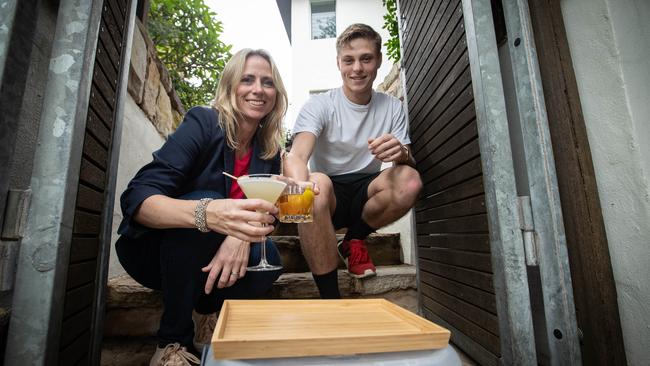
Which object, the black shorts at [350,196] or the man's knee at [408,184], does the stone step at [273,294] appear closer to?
the black shorts at [350,196]

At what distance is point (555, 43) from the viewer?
3.90 feet

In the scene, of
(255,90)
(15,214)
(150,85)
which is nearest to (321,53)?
(150,85)

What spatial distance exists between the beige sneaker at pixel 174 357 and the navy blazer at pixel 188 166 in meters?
0.46

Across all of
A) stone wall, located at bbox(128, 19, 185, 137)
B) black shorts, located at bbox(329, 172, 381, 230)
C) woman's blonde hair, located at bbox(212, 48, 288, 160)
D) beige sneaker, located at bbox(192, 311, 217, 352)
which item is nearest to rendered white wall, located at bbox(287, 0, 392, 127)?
stone wall, located at bbox(128, 19, 185, 137)

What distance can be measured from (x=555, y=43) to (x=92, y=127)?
164 centimetres

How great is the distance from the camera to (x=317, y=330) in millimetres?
768

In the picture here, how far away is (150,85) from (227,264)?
5.99ft

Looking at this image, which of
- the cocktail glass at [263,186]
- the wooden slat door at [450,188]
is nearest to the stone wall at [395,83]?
the wooden slat door at [450,188]

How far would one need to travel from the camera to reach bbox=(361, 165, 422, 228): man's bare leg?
1.84 meters

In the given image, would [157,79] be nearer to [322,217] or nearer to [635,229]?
[322,217]

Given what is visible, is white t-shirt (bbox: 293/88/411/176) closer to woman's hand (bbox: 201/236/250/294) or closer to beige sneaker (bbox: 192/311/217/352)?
woman's hand (bbox: 201/236/250/294)

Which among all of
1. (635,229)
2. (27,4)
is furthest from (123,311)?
(635,229)

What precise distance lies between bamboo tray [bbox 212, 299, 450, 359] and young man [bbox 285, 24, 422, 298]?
99cm

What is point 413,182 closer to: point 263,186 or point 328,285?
point 328,285
